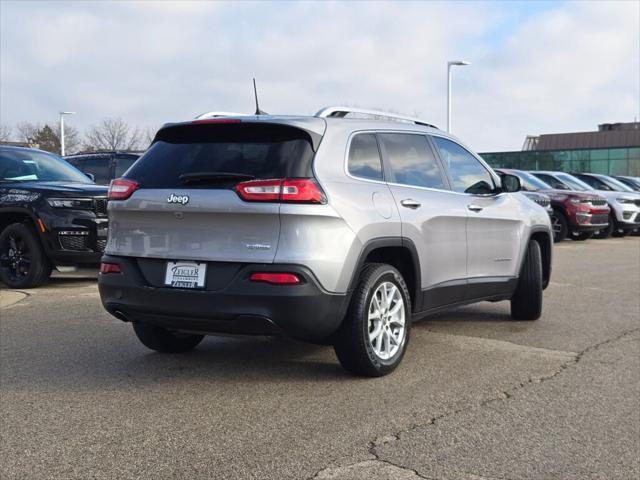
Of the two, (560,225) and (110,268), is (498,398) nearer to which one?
(110,268)

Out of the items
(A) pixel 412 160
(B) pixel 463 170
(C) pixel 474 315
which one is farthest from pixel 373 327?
(C) pixel 474 315

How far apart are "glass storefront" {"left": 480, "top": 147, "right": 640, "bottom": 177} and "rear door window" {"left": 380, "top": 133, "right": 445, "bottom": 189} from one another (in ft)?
151

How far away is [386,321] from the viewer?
5320mm

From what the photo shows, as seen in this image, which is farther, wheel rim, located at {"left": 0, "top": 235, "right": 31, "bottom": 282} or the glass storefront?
the glass storefront

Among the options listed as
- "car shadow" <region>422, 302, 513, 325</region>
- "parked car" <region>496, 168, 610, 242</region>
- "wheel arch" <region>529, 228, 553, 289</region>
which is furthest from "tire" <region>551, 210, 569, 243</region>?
"wheel arch" <region>529, 228, 553, 289</region>

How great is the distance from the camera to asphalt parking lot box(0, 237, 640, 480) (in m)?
3.72

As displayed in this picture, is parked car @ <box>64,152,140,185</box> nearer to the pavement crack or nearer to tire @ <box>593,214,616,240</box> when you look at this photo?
the pavement crack

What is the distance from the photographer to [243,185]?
15.5 feet

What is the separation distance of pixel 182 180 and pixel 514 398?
2.58 meters

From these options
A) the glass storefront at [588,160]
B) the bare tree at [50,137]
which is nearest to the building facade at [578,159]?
the glass storefront at [588,160]

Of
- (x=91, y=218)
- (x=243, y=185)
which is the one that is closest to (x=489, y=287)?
(x=243, y=185)

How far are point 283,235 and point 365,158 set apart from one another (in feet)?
3.59

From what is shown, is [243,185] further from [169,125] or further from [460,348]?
[460,348]

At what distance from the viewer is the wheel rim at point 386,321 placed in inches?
205
